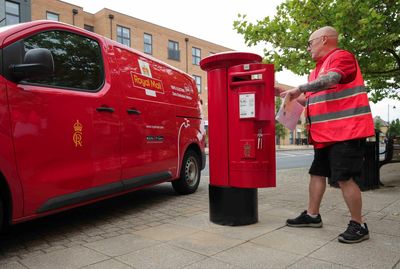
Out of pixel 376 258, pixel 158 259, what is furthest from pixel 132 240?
pixel 376 258

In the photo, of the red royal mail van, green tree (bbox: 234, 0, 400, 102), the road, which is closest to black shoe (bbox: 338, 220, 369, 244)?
the red royal mail van

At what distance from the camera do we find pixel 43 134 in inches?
123

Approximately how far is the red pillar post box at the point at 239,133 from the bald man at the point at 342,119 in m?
0.39

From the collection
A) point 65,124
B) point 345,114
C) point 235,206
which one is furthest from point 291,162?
point 65,124

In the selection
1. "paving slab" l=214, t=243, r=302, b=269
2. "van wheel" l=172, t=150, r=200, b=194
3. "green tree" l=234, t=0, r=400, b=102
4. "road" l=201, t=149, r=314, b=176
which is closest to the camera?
"paving slab" l=214, t=243, r=302, b=269

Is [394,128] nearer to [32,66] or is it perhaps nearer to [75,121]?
[75,121]

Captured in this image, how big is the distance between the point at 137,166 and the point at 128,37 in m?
29.5

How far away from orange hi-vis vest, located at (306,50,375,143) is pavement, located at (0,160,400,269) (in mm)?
1001

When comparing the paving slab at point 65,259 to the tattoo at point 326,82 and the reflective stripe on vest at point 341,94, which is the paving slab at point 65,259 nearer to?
the tattoo at point 326,82

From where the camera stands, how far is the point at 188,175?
6.16m

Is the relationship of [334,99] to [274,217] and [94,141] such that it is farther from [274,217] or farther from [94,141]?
[94,141]

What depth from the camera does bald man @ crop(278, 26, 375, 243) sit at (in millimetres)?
3242

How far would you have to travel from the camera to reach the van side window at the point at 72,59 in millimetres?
3365

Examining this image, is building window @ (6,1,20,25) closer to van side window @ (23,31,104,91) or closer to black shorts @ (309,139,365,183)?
van side window @ (23,31,104,91)
